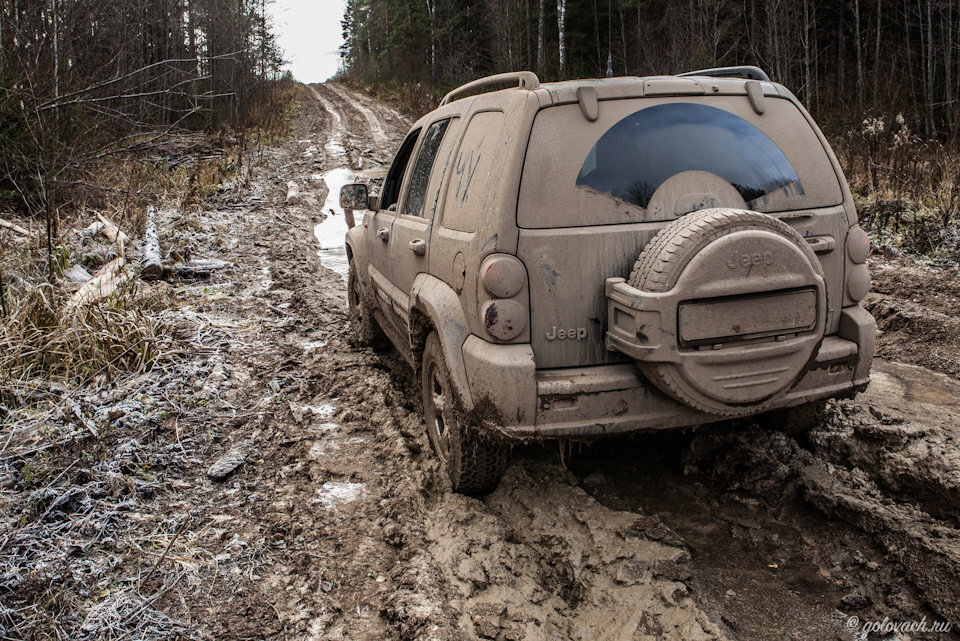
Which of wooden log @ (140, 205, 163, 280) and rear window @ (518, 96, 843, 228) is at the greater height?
rear window @ (518, 96, 843, 228)

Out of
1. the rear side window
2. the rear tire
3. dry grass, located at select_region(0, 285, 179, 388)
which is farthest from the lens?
the rear tire

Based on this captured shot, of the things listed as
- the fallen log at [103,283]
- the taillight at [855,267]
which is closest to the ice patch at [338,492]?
the taillight at [855,267]

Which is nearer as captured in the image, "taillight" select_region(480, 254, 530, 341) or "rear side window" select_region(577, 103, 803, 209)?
"taillight" select_region(480, 254, 530, 341)

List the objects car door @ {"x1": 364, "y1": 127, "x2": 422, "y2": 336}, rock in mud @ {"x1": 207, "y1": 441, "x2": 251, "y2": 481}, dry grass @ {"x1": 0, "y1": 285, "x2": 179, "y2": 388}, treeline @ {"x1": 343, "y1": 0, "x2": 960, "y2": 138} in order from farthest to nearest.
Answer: treeline @ {"x1": 343, "y1": 0, "x2": 960, "y2": 138} → dry grass @ {"x1": 0, "y1": 285, "x2": 179, "y2": 388} → car door @ {"x1": 364, "y1": 127, "x2": 422, "y2": 336} → rock in mud @ {"x1": 207, "y1": 441, "x2": 251, "y2": 481}

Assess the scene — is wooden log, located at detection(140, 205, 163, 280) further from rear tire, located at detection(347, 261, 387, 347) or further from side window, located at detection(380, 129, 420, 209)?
side window, located at detection(380, 129, 420, 209)

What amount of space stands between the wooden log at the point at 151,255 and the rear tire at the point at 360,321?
2.31 metres

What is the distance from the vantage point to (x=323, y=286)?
7.52 meters

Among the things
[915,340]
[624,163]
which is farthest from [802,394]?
[915,340]

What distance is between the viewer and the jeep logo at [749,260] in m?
2.58

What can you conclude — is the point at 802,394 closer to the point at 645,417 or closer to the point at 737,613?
the point at 645,417

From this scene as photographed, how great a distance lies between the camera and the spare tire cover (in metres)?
2.59

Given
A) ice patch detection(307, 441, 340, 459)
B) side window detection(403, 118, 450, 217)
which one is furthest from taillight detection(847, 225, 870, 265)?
ice patch detection(307, 441, 340, 459)

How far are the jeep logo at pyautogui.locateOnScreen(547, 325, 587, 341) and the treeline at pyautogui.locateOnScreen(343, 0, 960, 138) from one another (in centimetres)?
934

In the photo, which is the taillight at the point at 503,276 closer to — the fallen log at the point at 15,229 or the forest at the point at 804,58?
the forest at the point at 804,58
